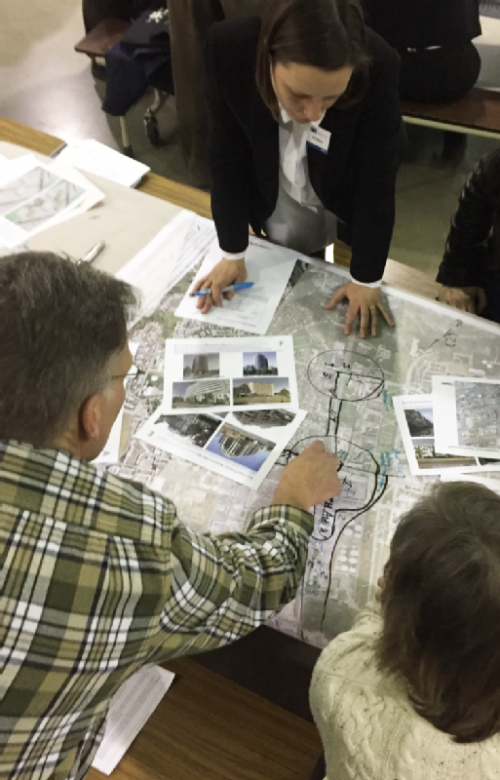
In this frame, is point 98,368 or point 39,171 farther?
point 39,171

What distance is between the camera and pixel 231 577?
0.72 meters

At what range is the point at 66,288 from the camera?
59 cm

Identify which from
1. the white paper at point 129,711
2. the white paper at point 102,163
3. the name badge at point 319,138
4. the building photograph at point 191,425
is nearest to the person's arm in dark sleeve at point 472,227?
the name badge at point 319,138

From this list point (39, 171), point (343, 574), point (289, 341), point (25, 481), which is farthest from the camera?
point (39, 171)

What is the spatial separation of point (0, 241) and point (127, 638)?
99cm

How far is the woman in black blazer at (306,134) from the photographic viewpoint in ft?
2.92

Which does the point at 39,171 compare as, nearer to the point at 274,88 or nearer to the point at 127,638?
the point at 274,88

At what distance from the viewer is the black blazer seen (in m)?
1.02

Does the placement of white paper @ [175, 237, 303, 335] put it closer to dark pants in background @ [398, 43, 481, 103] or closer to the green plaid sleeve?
the green plaid sleeve

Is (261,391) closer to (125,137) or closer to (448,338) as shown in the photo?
(448,338)

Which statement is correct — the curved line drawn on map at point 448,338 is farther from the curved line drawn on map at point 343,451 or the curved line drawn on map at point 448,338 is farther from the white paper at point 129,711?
the white paper at point 129,711

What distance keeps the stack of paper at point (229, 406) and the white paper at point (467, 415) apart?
235mm

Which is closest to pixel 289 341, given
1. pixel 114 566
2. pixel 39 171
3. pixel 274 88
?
pixel 274 88

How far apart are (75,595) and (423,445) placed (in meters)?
0.61
